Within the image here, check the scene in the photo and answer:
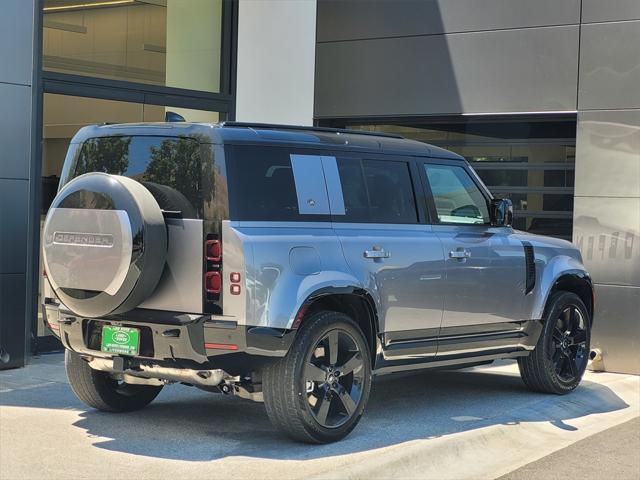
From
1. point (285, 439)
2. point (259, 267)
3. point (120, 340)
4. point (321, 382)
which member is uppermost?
point (259, 267)

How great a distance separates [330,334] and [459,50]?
572 cm

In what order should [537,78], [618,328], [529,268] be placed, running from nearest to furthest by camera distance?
[529,268] < [618,328] < [537,78]

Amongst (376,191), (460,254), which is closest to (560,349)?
(460,254)

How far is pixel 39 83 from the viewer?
32.4 feet

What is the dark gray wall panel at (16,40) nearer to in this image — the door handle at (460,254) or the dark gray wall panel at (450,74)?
the dark gray wall panel at (450,74)

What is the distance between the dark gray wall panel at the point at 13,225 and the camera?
30.5 feet

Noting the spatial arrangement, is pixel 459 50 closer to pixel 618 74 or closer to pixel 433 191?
pixel 618 74

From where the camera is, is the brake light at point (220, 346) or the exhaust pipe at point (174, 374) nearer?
the brake light at point (220, 346)

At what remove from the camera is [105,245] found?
6145mm

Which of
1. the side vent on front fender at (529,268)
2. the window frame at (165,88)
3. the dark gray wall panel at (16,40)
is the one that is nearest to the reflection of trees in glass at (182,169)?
the side vent on front fender at (529,268)

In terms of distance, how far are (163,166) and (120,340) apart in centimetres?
115

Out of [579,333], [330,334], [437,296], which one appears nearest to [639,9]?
[579,333]

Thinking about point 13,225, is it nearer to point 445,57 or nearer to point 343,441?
point 343,441

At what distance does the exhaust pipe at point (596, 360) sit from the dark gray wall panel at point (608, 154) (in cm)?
162
